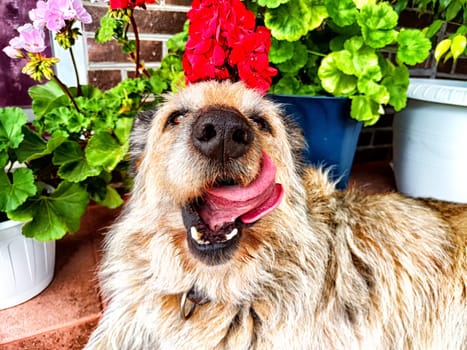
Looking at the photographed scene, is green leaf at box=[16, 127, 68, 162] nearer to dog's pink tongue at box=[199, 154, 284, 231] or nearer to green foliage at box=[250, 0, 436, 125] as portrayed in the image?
dog's pink tongue at box=[199, 154, 284, 231]

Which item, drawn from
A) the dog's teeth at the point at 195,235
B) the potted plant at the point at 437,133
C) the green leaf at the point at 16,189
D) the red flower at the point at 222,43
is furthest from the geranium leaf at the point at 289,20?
the green leaf at the point at 16,189

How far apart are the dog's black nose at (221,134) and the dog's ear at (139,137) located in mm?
428

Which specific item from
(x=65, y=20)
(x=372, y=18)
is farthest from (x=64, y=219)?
(x=372, y=18)

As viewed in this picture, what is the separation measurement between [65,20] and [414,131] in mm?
1641

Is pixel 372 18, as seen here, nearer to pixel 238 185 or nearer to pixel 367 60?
Answer: pixel 367 60

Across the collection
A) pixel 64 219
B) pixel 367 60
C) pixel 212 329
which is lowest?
pixel 212 329

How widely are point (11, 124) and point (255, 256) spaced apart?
94 cm

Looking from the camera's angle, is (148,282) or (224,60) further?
(224,60)

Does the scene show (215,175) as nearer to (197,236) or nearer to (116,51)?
(197,236)

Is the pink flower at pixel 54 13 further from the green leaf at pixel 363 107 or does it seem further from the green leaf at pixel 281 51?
the green leaf at pixel 363 107

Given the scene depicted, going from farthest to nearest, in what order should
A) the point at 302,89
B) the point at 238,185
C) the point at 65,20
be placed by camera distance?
the point at 302,89 → the point at 65,20 → the point at 238,185

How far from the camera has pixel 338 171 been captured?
70.5 inches

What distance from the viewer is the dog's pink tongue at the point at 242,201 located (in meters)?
0.87

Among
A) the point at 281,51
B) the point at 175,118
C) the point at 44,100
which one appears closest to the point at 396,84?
the point at 281,51
